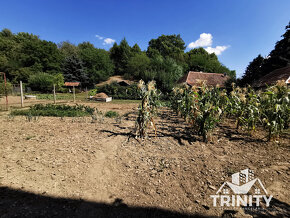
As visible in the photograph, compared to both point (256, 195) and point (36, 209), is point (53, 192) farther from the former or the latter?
point (256, 195)

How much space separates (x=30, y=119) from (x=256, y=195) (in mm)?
8135

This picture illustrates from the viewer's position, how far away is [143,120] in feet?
13.7

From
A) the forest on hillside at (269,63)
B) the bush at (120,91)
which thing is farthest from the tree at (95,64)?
the forest on hillside at (269,63)

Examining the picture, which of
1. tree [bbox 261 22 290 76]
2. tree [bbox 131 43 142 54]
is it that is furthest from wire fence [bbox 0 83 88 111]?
tree [bbox 131 43 142 54]

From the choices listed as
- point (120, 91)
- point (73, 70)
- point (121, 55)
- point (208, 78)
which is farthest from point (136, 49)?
point (120, 91)

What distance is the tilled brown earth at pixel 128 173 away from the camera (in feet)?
6.01

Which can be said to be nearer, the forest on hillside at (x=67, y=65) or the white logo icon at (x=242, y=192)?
the white logo icon at (x=242, y=192)

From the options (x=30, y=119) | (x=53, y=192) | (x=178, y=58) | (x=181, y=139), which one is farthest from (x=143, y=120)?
(x=178, y=58)

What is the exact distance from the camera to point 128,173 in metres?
2.58

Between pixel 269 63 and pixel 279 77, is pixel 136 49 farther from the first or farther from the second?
pixel 279 77

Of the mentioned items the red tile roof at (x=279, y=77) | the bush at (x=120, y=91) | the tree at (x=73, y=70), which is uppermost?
the tree at (x=73, y=70)

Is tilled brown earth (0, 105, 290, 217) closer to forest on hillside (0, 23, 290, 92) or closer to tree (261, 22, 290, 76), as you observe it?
forest on hillside (0, 23, 290, 92)

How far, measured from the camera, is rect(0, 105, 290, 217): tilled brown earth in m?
1.83

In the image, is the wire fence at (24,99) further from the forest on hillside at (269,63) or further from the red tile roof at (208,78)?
the forest on hillside at (269,63)
